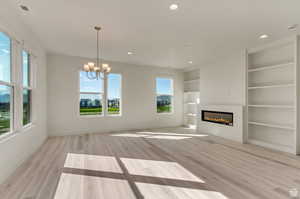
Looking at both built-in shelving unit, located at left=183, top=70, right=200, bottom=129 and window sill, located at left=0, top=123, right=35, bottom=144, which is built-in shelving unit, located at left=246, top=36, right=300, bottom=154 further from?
window sill, located at left=0, top=123, right=35, bottom=144

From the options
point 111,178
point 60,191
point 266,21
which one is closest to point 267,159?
point 266,21

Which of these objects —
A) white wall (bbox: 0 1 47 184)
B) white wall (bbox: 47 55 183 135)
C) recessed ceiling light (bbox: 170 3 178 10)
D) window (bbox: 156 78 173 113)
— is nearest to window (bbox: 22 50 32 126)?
white wall (bbox: 0 1 47 184)

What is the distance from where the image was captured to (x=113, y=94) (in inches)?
252

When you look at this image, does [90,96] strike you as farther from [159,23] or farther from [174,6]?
[174,6]

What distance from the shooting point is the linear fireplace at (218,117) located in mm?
5258

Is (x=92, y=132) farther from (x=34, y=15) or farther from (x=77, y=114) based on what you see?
(x=34, y=15)

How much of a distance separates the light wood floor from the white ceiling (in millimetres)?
2884

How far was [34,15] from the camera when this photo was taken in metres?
Answer: 2.88

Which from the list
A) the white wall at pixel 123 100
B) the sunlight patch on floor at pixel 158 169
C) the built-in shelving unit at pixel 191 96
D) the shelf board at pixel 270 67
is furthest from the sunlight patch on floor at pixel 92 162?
the built-in shelving unit at pixel 191 96

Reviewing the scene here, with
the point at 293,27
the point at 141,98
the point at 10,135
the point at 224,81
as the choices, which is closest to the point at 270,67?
the point at 293,27

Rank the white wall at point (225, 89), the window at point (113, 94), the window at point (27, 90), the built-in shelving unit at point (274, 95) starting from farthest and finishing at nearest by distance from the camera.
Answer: the window at point (113, 94) < the white wall at point (225, 89) < the built-in shelving unit at point (274, 95) < the window at point (27, 90)

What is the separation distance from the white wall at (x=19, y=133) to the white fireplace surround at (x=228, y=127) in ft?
18.6

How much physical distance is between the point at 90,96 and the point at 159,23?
4.08 m

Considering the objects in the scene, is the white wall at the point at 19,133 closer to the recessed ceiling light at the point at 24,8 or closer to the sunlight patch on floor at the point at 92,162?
the recessed ceiling light at the point at 24,8
